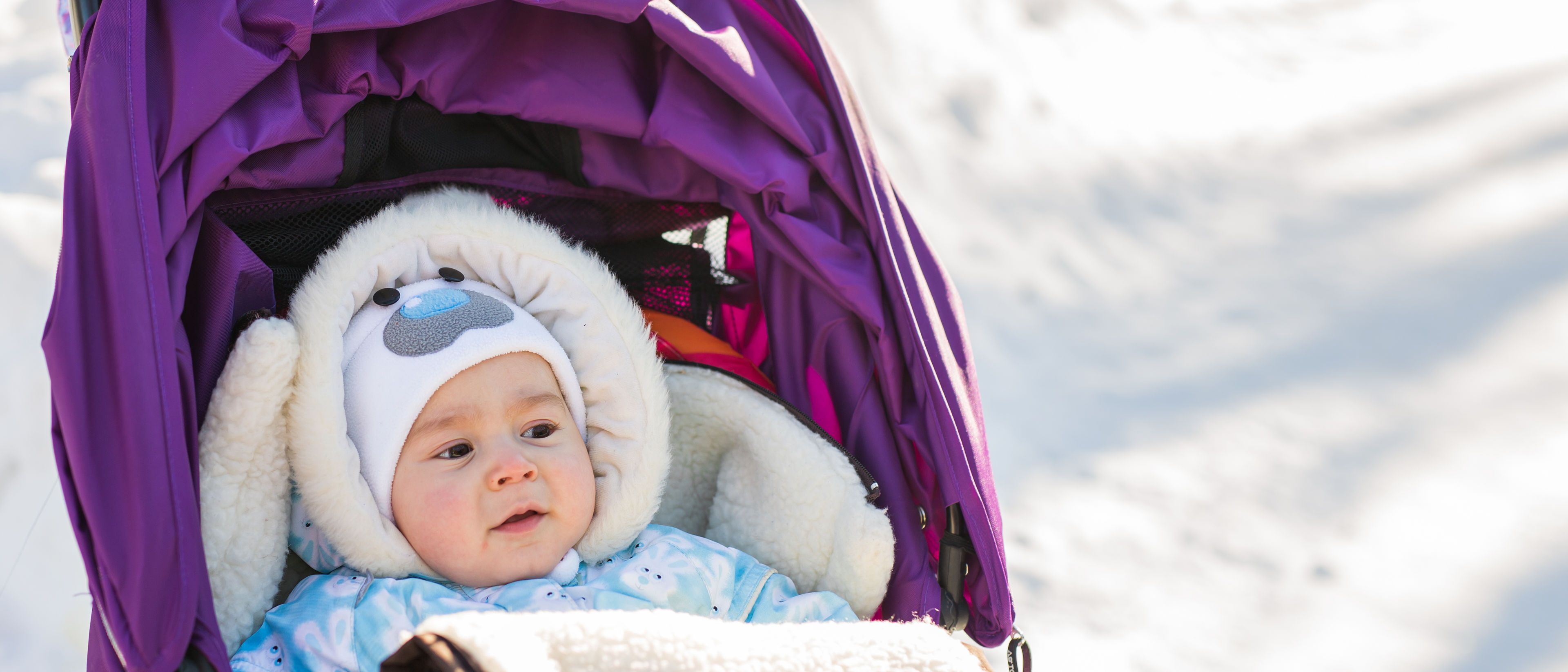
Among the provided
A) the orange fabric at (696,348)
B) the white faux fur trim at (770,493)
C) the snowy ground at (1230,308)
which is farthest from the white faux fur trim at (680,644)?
the snowy ground at (1230,308)

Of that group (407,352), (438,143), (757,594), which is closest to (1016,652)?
(757,594)

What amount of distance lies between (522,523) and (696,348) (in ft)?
1.24

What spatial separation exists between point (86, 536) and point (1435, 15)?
132 inches

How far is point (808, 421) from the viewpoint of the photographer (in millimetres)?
1266

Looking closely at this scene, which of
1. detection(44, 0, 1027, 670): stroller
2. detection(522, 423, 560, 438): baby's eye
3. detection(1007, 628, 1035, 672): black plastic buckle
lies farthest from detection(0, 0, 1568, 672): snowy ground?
detection(522, 423, 560, 438): baby's eye

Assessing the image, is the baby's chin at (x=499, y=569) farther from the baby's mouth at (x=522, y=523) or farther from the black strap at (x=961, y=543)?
the black strap at (x=961, y=543)

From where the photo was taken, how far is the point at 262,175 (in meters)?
1.07

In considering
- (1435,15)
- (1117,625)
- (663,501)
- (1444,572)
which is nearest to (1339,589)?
(1444,572)

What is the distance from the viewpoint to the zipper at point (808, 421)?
1213mm

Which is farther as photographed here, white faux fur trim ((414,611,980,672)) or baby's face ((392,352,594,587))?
baby's face ((392,352,594,587))

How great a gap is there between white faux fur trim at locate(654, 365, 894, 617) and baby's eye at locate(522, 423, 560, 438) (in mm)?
221

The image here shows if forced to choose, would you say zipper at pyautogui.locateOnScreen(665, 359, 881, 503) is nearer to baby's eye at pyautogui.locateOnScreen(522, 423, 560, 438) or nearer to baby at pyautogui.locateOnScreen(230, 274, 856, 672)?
baby at pyautogui.locateOnScreen(230, 274, 856, 672)

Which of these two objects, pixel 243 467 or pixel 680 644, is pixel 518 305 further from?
pixel 680 644

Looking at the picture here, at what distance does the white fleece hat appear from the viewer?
3.61 feet
